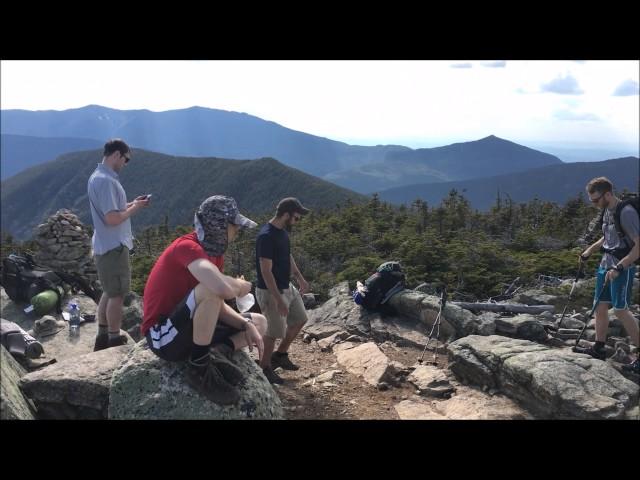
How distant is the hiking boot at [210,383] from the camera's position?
3789mm

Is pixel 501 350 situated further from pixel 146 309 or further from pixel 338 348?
pixel 146 309

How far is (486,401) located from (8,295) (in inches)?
299

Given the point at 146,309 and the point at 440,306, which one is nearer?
the point at 146,309

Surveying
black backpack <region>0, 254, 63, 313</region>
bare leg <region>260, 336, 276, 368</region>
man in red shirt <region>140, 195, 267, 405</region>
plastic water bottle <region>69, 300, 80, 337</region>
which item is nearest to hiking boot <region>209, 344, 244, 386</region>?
man in red shirt <region>140, 195, 267, 405</region>

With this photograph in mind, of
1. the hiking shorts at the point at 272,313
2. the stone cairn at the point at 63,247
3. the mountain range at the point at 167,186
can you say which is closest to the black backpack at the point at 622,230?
the hiking shorts at the point at 272,313

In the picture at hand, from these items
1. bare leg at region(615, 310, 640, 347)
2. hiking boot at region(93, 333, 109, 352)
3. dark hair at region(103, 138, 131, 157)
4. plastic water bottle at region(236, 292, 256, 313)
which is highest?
dark hair at region(103, 138, 131, 157)

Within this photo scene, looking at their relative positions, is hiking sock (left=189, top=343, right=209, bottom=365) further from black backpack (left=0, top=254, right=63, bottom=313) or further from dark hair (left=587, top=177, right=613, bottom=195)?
black backpack (left=0, top=254, right=63, bottom=313)

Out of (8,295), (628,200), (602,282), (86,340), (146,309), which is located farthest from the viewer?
(8,295)

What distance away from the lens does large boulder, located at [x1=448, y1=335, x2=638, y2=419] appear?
4367 millimetres

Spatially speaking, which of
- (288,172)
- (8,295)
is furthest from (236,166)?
(8,295)

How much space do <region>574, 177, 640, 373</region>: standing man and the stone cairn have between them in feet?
33.8

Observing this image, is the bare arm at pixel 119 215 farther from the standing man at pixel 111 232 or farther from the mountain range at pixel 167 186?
the mountain range at pixel 167 186

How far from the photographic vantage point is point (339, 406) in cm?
510

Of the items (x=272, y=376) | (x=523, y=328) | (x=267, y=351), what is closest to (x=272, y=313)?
(x=267, y=351)
